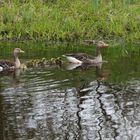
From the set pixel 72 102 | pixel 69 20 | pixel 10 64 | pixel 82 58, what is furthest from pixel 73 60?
pixel 72 102

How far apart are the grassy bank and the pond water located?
495cm

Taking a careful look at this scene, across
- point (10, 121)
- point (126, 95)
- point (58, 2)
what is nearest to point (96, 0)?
point (58, 2)

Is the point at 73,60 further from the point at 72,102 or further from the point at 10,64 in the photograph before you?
the point at 72,102

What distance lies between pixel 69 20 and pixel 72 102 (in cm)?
1147

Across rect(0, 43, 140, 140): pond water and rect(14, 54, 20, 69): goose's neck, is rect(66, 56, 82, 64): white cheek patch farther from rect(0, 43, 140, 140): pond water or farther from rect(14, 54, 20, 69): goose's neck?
rect(14, 54, 20, 69): goose's neck

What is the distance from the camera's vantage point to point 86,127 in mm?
12695

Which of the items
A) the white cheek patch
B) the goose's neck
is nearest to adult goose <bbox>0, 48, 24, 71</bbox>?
the goose's neck

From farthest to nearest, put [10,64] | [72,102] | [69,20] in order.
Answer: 1. [69,20]
2. [10,64]
3. [72,102]

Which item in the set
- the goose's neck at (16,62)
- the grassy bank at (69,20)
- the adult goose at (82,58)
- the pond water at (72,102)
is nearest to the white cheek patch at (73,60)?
the adult goose at (82,58)

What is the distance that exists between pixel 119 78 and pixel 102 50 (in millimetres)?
6208

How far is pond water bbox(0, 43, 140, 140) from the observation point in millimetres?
12469

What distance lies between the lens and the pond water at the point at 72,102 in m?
12.5

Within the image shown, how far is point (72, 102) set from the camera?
47.8 ft

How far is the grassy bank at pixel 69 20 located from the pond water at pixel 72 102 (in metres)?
4.95
